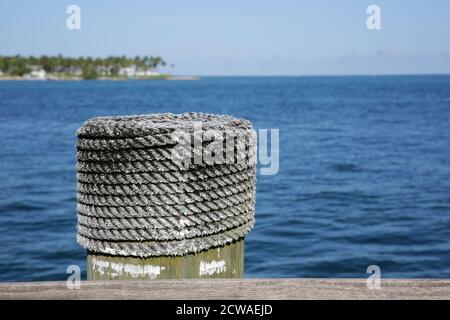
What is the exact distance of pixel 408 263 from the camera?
1177cm

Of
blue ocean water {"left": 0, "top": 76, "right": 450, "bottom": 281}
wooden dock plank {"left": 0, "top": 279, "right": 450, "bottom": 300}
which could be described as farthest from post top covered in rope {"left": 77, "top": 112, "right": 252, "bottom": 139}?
blue ocean water {"left": 0, "top": 76, "right": 450, "bottom": 281}

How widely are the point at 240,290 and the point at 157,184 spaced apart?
60 cm

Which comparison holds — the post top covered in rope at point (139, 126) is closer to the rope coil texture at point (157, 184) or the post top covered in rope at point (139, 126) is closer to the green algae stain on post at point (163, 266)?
the rope coil texture at point (157, 184)

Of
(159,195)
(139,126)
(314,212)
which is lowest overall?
(314,212)

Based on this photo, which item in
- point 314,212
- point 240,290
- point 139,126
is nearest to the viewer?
point 240,290

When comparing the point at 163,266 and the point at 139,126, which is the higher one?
the point at 139,126

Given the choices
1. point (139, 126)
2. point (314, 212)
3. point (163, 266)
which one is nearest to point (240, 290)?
point (163, 266)

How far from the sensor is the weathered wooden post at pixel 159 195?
2.38 metres

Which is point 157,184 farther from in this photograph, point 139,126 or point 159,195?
point 139,126

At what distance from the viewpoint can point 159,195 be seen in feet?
7.86

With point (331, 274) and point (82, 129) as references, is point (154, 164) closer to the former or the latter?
point (82, 129)

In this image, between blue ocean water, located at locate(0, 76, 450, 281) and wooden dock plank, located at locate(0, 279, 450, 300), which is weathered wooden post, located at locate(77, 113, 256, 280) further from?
blue ocean water, located at locate(0, 76, 450, 281)

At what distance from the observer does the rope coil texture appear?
238 centimetres
